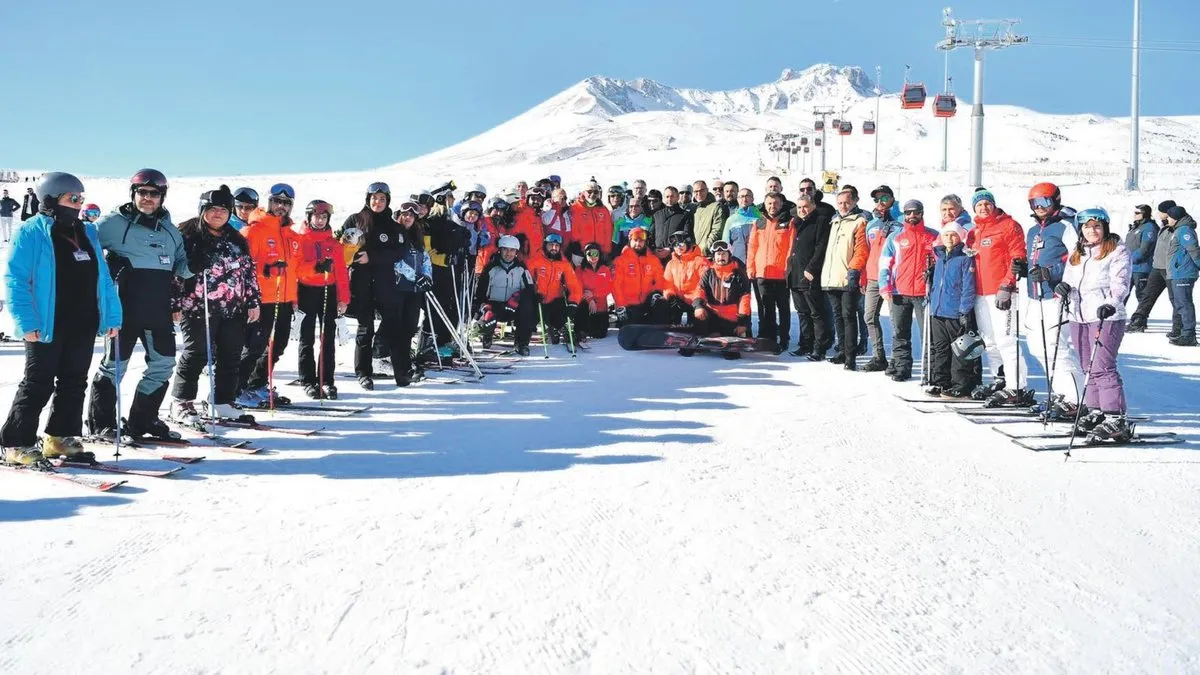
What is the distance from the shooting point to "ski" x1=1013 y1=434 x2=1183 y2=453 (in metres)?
5.52

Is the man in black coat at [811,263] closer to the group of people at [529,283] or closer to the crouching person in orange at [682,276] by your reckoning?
the group of people at [529,283]

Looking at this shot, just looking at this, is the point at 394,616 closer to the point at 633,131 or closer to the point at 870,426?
the point at 870,426

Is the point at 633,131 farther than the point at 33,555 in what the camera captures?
Yes

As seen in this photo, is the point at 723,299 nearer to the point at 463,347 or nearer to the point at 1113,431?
the point at 463,347

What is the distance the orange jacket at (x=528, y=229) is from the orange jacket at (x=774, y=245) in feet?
9.52

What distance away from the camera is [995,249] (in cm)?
698

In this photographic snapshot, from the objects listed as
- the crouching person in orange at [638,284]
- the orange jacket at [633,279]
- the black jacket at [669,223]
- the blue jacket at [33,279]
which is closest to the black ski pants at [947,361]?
the crouching person in orange at [638,284]

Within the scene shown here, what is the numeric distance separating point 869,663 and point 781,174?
54633 millimetres

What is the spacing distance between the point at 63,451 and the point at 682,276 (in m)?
7.52

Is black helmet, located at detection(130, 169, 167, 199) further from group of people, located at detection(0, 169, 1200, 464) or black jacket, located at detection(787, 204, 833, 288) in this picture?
black jacket, located at detection(787, 204, 833, 288)

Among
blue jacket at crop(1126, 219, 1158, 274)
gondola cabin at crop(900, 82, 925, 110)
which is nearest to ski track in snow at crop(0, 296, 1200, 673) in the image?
blue jacket at crop(1126, 219, 1158, 274)

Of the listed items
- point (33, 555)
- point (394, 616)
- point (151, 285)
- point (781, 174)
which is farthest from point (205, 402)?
point (781, 174)

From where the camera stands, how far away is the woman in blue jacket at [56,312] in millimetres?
4551

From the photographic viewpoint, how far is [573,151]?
116750 millimetres
